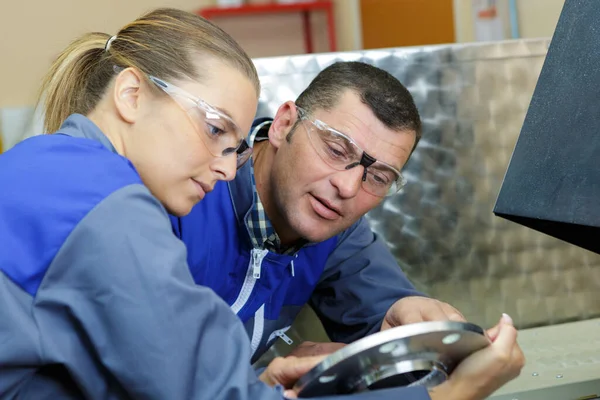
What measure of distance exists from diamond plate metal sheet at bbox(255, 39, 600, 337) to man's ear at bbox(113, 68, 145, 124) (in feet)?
1.85

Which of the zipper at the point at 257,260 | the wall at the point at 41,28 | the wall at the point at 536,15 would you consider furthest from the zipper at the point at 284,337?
the wall at the point at 41,28

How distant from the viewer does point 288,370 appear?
91 cm

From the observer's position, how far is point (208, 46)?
1.01 m

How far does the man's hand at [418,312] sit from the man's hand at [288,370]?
1.18 feet

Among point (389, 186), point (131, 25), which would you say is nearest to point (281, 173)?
point (389, 186)

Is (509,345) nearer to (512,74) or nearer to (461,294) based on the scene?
(461,294)

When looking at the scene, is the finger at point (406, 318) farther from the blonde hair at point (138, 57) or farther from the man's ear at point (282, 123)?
the blonde hair at point (138, 57)

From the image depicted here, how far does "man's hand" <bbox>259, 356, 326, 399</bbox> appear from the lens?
889 mm

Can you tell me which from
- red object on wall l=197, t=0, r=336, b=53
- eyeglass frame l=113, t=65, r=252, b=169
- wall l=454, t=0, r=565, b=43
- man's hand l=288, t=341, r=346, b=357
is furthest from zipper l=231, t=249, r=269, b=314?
red object on wall l=197, t=0, r=336, b=53

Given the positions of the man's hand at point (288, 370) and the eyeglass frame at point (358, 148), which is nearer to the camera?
the man's hand at point (288, 370)

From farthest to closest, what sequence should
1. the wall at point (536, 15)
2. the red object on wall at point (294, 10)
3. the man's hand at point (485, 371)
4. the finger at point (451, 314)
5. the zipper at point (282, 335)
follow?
the red object on wall at point (294, 10) → the wall at point (536, 15) → the zipper at point (282, 335) → the finger at point (451, 314) → the man's hand at point (485, 371)

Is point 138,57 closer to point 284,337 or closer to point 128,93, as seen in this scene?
point 128,93

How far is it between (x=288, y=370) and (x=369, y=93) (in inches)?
25.0

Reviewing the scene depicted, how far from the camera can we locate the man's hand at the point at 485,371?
0.86 meters
